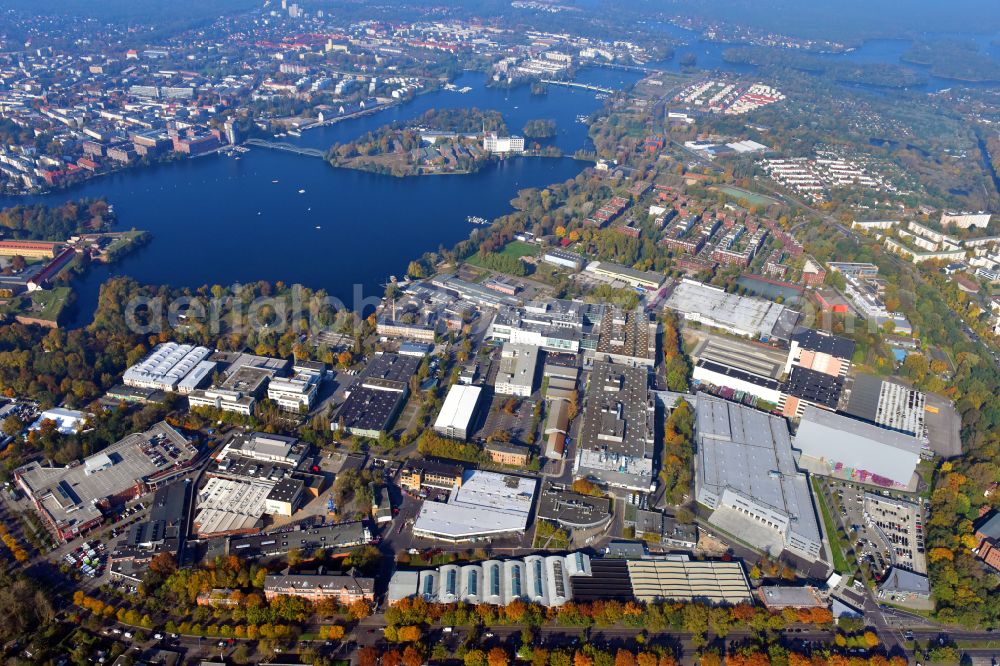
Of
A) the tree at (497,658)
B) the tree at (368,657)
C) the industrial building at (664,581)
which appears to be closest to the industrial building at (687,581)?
the industrial building at (664,581)

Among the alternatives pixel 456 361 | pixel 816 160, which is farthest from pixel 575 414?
pixel 816 160

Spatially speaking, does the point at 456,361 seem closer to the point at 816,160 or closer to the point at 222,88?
the point at 816,160

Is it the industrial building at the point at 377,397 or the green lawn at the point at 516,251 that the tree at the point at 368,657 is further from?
the green lawn at the point at 516,251

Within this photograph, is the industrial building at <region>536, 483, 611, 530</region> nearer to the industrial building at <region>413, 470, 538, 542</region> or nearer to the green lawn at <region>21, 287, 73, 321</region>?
the industrial building at <region>413, 470, 538, 542</region>

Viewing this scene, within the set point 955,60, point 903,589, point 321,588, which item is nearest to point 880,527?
point 903,589

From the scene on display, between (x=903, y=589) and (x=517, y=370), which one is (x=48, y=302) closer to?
(x=517, y=370)
